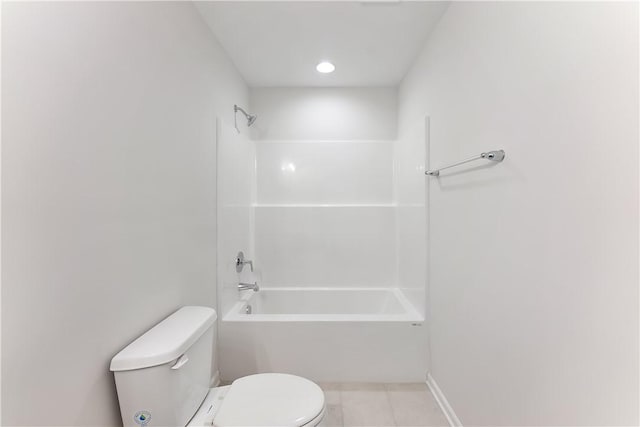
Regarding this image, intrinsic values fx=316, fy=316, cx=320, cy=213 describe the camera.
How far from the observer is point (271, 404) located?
1251 mm

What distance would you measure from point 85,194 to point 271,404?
101cm

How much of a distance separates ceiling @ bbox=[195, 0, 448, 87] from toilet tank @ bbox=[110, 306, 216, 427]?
68.6 inches

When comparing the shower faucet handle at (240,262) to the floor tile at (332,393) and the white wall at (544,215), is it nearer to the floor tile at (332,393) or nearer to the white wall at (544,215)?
the floor tile at (332,393)

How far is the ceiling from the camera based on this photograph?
71.1 inches

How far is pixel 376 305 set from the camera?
294 cm

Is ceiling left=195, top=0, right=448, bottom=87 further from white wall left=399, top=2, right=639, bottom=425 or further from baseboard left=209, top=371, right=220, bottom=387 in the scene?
baseboard left=209, top=371, right=220, bottom=387

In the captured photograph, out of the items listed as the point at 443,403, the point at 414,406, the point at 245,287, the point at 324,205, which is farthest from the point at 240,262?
the point at 443,403

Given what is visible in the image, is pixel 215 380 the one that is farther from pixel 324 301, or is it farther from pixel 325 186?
pixel 325 186

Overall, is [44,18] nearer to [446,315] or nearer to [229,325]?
[229,325]

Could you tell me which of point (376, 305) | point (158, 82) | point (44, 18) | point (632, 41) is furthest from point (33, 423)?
point (376, 305)

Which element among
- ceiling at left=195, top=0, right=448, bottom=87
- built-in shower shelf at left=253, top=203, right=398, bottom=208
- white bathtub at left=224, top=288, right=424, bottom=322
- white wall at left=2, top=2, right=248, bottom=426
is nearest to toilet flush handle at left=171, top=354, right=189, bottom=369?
white wall at left=2, top=2, right=248, bottom=426

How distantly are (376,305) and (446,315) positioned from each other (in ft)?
3.80

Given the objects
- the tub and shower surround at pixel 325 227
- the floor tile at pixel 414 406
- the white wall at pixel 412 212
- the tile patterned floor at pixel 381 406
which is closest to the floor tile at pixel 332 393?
the tile patterned floor at pixel 381 406

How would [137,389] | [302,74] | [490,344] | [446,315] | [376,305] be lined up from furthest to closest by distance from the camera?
[376,305] → [302,74] → [446,315] → [490,344] → [137,389]
